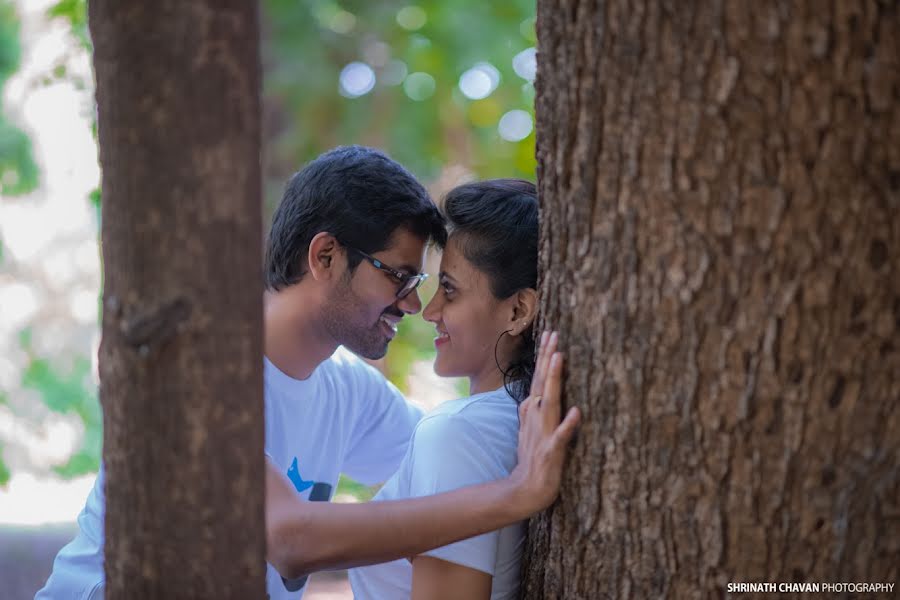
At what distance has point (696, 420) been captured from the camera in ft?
5.90

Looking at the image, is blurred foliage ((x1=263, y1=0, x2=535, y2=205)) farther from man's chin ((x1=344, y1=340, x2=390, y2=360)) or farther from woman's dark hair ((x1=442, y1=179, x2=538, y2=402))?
woman's dark hair ((x1=442, y1=179, x2=538, y2=402))

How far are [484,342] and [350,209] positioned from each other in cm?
71

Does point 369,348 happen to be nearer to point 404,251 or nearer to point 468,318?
point 404,251

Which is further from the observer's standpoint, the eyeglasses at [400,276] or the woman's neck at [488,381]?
the eyeglasses at [400,276]

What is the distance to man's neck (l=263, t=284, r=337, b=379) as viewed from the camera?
2.96m

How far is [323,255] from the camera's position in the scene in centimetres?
303

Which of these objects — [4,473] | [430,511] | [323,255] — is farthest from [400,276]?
[4,473]

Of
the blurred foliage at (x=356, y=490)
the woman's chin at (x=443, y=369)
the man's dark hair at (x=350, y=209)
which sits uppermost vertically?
the man's dark hair at (x=350, y=209)

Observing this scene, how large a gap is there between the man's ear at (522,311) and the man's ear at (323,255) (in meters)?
0.69

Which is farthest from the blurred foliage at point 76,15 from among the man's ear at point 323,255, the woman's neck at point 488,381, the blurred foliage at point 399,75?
the woman's neck at point 488,381

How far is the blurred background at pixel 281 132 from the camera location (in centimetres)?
683

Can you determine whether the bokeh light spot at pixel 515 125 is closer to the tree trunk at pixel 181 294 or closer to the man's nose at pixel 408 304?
the man's nose at pixel 408 304

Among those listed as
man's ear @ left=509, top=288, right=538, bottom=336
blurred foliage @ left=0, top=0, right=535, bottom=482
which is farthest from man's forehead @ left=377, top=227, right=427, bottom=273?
blurred foliage @ left=0, top=0, right=535, bottom=482

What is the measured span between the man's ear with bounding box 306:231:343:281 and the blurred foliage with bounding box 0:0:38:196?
27.0ft
